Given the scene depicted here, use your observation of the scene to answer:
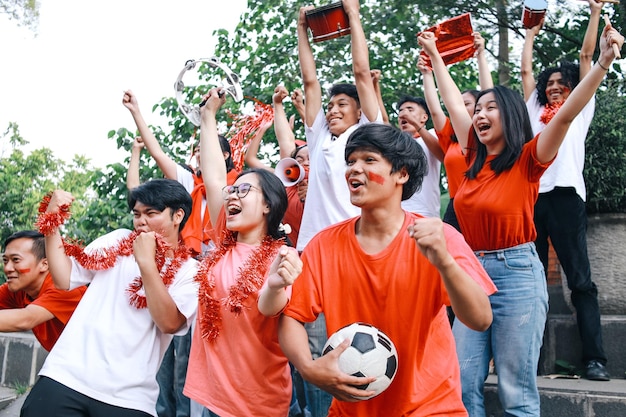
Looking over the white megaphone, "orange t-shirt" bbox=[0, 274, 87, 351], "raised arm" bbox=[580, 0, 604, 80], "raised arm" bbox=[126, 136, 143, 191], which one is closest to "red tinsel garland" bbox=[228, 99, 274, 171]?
"raised arm" bbox=[126, 136, 143, 191]

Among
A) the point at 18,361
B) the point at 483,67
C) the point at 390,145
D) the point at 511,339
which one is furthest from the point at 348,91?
the point at 18,361

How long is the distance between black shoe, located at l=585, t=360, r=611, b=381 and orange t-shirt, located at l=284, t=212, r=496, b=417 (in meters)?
2.10

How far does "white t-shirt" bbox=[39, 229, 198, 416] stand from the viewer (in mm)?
3311

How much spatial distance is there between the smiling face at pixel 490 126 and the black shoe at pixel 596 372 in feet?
5.63

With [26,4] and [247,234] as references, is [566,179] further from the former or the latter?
[26,4]

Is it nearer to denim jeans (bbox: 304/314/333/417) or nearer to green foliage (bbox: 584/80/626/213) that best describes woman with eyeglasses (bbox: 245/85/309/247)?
denim jeans (bbox: 304/314/333/417)

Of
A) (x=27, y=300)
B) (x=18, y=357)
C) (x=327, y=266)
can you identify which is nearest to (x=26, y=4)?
(x=18, y=357)

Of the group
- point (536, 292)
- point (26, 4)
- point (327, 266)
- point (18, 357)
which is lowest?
point (18, 357)

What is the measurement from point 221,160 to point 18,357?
4.55 metres

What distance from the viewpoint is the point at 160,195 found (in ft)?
12.9

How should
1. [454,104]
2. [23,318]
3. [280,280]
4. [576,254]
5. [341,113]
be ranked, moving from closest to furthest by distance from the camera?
[280,280] → [23,318] → [454,104] → [576,254] → [341,113]

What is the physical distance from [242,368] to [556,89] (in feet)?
10.1

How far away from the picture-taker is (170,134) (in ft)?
32.1

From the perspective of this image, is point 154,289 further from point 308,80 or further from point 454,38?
point 454,38
